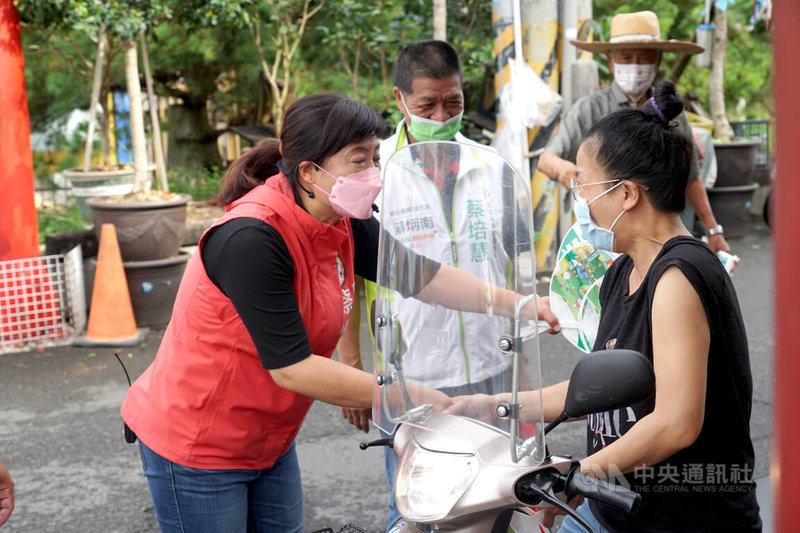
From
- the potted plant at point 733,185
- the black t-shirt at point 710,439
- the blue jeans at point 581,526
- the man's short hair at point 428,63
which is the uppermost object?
the man's short hair at point 428,63

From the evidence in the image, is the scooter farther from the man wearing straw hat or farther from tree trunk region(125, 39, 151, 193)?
tree trunk region(125, 39, 151, 193)

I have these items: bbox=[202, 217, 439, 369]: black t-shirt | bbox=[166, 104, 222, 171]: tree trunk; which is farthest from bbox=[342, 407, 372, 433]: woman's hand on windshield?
bbox=[166, 104, 222, 171]: tree trunk

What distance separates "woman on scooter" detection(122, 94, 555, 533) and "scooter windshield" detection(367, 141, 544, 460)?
0.28 metres

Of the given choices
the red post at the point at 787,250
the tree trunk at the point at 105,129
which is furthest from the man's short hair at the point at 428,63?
the tree trunk at the point at 105,129

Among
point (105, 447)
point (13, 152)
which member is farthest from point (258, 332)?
point (13, 152)

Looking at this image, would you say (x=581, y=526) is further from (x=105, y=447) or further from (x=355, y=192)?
(x=105, y=447)

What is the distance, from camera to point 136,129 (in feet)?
25.1

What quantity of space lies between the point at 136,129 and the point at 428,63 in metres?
4.69

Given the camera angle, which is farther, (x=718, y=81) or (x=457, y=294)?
(x=718, y=81)

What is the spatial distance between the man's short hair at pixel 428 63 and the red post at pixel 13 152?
418 cm

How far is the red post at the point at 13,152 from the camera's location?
665 cm

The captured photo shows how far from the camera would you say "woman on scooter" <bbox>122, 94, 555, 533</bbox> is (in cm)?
211

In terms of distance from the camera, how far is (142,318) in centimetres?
696

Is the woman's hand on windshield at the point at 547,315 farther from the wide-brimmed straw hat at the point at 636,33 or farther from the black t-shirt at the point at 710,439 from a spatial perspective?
the wide-brimmed straw hat at the point at 636,33
